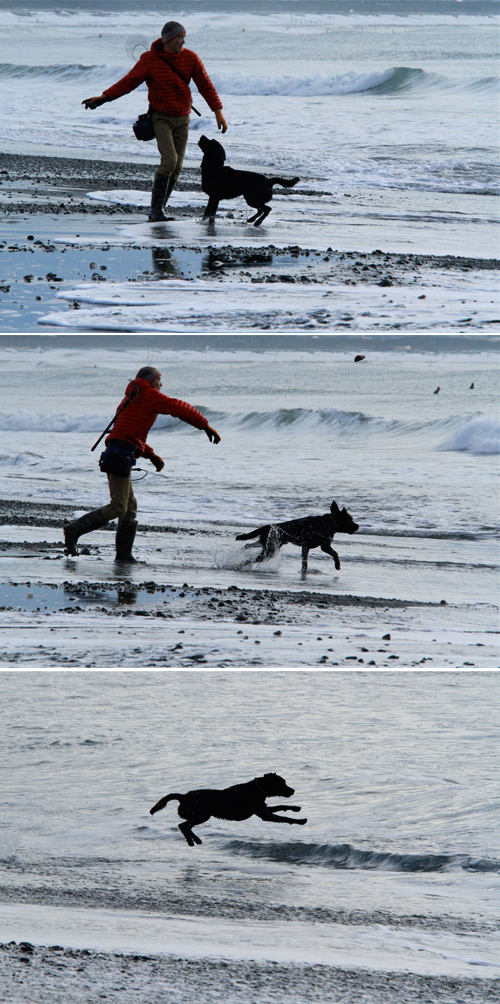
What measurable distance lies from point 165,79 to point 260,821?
24.1ft

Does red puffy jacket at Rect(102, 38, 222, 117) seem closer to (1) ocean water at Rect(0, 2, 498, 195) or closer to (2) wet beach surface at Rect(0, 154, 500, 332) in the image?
(1) ocean water at Rect(0, 2, 498, 195)

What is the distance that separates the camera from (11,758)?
6.28 metres

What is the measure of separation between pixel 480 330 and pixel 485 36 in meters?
55.4

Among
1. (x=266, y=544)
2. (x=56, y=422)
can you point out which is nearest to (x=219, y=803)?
(x=266, y=544)

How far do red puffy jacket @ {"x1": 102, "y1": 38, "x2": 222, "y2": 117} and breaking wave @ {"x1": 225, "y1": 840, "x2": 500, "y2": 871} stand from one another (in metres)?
7.23

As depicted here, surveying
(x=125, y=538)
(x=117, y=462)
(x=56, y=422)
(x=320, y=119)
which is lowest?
(x=56, y=422)

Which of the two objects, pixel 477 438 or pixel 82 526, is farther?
pixel 477 438

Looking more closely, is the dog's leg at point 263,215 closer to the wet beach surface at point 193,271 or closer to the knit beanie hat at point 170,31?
the wet beach surface at point 193,271

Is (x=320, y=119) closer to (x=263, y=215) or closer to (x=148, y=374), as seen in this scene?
(x=263, y=215)

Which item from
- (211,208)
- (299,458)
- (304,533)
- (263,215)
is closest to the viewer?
(304,533)

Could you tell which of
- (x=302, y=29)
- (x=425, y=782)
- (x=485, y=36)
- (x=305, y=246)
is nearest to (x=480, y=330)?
(x=305, y=246)

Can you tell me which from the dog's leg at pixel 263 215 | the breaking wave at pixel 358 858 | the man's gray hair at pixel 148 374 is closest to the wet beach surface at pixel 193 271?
the dog's leg at pixel 263 215

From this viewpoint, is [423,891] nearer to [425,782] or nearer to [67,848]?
[425,782]

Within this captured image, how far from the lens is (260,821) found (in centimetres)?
554
